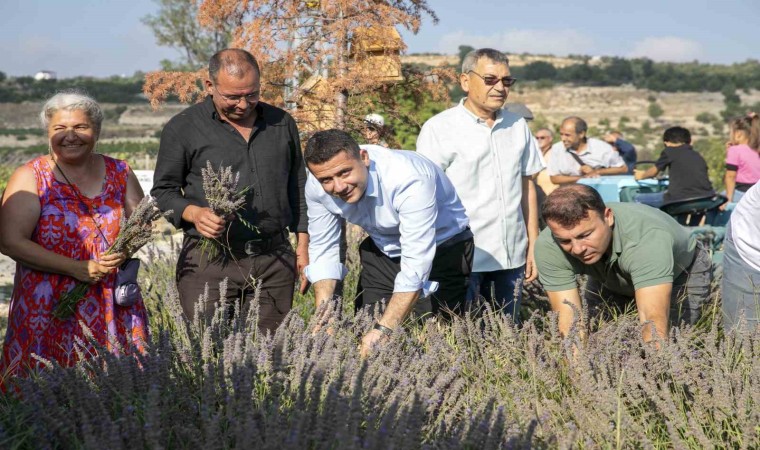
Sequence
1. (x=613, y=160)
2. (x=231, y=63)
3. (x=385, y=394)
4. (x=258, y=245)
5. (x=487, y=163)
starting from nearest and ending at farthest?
(x=385, y=394)
(x=231, y=63)
(x=258, y=245)
(x=487, y=163)
(x=613, y=160)

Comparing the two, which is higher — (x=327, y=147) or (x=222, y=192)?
(x=327, y=147)

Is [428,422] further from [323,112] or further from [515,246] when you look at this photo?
[323,112]

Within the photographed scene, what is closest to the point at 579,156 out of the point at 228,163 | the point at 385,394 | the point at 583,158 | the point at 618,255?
the point at 583,158

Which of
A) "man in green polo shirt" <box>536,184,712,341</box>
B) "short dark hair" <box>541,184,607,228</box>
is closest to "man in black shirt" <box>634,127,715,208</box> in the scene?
"man in green polo shirt" <box>536,184,712,341</box>

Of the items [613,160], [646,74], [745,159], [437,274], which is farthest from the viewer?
[646,74]

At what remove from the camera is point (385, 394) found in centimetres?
307

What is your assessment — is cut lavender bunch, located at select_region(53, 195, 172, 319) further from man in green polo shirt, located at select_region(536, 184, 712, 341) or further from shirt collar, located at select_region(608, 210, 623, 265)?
shirt collar, located at select_region(608, 210, 623, 265)

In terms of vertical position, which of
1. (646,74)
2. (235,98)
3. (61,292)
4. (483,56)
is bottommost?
(646,74)

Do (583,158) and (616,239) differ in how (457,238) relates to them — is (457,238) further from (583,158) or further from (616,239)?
(583,158)

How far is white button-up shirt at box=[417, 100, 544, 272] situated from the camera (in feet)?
16.1

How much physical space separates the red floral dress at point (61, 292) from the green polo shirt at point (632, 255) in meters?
1.85

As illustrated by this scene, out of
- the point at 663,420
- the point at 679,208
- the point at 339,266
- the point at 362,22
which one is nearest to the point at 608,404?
the point at 663,420

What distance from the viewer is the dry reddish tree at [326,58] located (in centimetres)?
580

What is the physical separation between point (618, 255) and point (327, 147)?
4.62 ft
